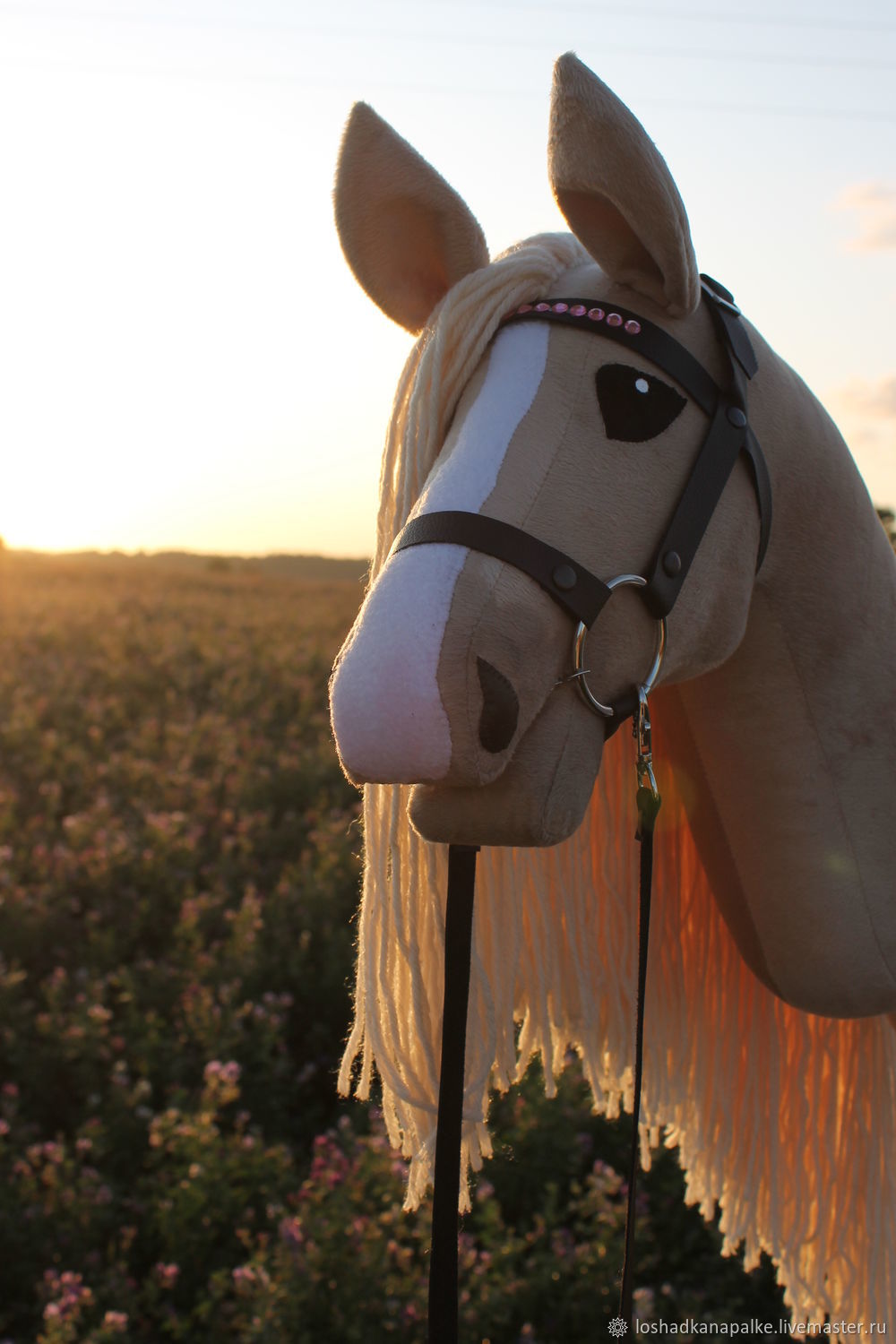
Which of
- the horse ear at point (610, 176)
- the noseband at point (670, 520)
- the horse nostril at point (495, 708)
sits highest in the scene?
the horse ear at point (610, 176)

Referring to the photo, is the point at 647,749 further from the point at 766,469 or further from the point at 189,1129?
the point at 189,1129

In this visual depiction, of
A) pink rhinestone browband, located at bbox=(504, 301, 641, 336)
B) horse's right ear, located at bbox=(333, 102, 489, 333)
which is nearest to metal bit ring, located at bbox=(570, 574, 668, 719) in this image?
pink rhinestone browband, located at bbox=(504, 301, 641, 336)

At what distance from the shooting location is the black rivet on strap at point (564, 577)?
0.94 metres

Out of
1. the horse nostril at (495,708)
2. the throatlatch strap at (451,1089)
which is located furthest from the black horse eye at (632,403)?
the throatlatch strap at (451,1089)

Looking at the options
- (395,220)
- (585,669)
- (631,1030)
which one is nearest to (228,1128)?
(631,1030)

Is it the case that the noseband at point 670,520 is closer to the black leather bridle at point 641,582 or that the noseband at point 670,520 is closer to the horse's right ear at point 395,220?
the black leather bridle at point 641,582

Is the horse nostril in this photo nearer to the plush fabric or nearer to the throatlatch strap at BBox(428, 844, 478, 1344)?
the plush fabric

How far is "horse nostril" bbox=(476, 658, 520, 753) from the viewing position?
2.91ft

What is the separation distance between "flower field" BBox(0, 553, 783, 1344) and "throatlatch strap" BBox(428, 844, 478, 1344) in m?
0.44

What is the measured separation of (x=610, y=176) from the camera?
3.14ft

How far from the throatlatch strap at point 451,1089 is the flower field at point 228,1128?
44 cm

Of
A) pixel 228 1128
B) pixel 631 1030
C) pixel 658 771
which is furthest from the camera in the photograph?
pixel 228 1128

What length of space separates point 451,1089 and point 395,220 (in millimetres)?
Result: 947

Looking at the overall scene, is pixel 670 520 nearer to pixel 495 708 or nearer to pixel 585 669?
pixel 585 669
